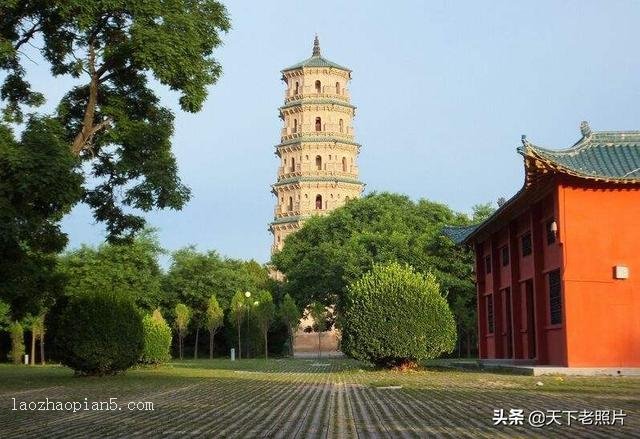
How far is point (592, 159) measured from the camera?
75.4 feet

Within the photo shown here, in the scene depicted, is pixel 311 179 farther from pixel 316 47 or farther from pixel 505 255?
pixel 505 255

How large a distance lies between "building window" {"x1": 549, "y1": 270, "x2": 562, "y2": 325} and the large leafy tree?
71.5ft

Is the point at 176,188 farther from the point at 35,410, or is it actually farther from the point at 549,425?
the point at 549,425

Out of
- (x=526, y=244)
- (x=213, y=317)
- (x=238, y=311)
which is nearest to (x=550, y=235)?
(x=526, y=244)

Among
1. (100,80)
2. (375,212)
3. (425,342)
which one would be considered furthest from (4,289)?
(375,212)

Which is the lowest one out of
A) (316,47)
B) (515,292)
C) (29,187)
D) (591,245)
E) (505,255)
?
(515,292)

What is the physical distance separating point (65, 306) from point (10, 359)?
3494 centimetres

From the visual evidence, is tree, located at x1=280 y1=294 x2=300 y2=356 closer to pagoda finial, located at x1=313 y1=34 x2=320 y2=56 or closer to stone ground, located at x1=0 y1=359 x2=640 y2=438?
pagoda finial, located at x1=313 y1=34 x2=320 y2=56

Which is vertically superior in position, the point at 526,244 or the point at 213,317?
the point at 526,244

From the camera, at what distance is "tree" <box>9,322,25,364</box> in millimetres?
54188

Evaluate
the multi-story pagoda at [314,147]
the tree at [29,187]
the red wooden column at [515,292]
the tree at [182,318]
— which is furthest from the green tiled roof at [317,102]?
the tree at [29,187]

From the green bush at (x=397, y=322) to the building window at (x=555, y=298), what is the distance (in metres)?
3.56

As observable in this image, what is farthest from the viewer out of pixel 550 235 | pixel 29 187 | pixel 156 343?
pixel 156 343

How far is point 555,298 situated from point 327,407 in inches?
495
